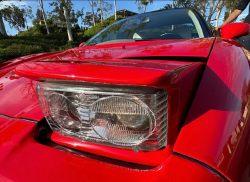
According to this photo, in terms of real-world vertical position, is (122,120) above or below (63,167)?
above

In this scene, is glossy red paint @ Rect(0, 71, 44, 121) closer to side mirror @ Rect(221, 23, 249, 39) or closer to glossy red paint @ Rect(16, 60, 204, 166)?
glossy red paint @ Rect(16, 60, 204, 166)

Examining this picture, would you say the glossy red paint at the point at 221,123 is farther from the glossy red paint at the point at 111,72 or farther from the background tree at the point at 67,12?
the background tree at the point at 67,12

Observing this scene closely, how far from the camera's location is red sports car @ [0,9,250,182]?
0.54 metres

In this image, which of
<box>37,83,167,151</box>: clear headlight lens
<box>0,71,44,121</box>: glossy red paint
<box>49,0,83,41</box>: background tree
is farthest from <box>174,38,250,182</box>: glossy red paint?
<box>49,0,83,41</box>: background tree

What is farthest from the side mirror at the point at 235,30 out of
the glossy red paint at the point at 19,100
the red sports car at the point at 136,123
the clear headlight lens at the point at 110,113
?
the glossy red paint at the point at 19,100

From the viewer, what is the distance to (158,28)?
1914 mm

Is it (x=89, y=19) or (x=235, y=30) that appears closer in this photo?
(x=235, y=30)

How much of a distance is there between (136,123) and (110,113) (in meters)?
0.10

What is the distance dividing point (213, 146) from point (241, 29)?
142 cm

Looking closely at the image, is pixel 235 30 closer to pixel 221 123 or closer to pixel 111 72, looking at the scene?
pixel 221 123

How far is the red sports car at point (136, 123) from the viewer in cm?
54

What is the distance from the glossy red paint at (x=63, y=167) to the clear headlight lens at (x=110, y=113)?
0.27 feet

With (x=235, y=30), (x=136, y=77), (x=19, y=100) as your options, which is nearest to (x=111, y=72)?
(x=136, y=77)

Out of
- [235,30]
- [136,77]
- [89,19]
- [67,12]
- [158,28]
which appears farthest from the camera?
[89,19]
